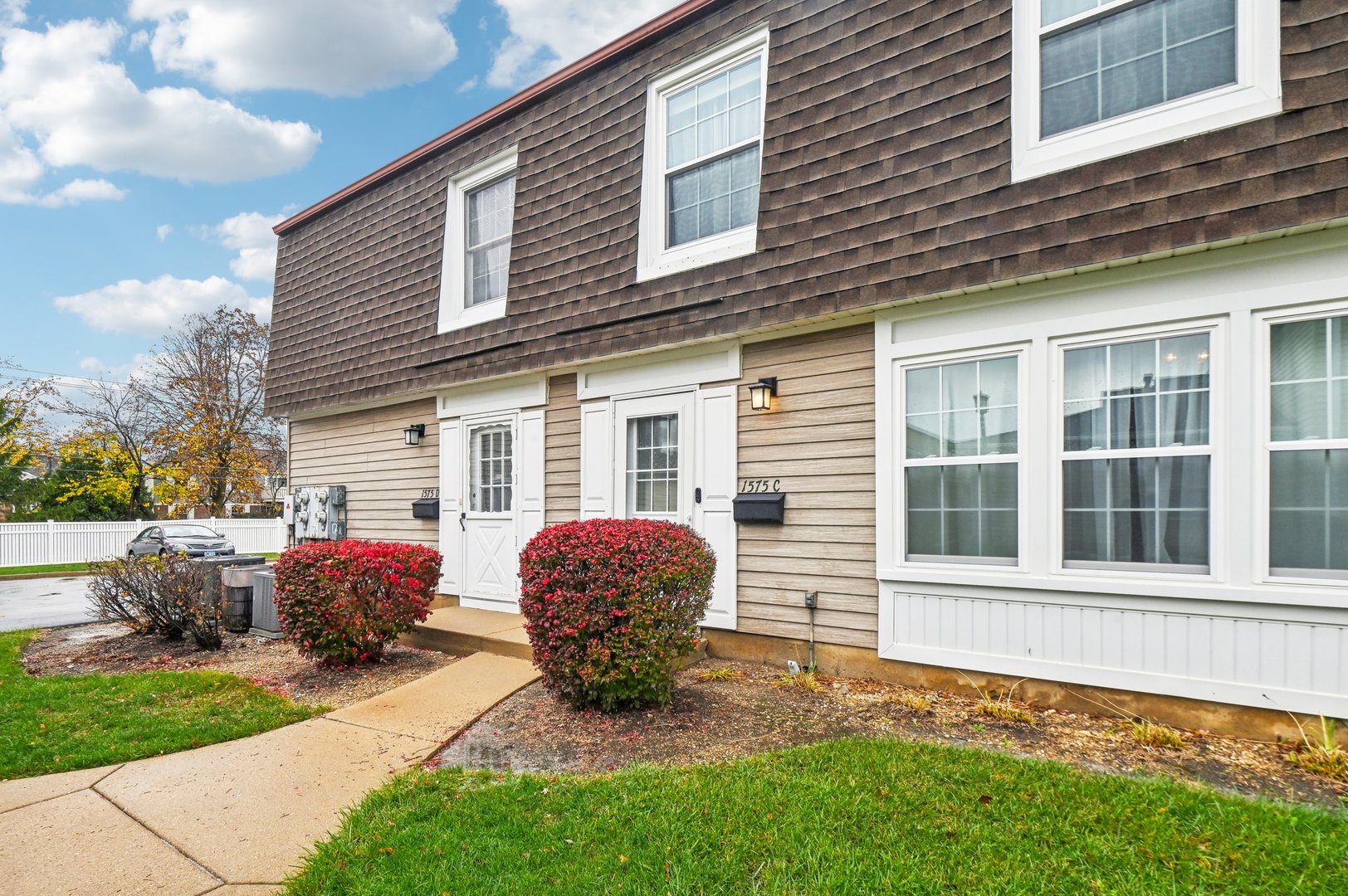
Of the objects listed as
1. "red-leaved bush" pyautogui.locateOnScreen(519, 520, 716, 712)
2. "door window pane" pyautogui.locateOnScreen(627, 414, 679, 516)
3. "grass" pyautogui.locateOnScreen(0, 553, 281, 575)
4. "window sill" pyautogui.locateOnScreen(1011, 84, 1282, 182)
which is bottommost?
"grass" pyautogui.locateOnScreen(0, 553, 281, 575)

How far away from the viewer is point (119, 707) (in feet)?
15.7

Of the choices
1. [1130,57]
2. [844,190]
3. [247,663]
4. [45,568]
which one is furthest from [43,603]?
[1130,57]

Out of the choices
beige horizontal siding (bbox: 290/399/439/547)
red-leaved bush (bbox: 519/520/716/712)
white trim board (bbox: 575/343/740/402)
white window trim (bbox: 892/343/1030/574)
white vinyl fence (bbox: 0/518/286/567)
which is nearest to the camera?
red-leaved bush (bbox: 519/520/716/712)

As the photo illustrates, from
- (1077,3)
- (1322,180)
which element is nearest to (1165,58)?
(1077,3)

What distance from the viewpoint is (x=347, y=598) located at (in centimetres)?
573

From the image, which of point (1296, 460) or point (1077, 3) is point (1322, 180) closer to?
point (1296, 460)

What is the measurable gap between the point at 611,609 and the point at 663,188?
4041mm

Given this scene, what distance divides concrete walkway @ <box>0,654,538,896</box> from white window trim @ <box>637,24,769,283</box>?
13.0 feet

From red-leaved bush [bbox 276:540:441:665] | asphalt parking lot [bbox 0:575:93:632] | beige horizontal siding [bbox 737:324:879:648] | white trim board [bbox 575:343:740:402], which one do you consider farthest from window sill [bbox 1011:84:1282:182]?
asphalt parking lot [bbox 0:575:93:632]

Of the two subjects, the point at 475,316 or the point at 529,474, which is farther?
the point at 475,316

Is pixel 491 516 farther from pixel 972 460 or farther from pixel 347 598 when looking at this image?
pixel 972 460

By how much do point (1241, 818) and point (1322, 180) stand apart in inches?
121

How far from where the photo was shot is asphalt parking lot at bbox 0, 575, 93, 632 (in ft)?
30.3

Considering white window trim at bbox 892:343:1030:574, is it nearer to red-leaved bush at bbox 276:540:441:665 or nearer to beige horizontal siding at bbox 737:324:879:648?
beige horizontal siding at bbox 737:324:879:648
